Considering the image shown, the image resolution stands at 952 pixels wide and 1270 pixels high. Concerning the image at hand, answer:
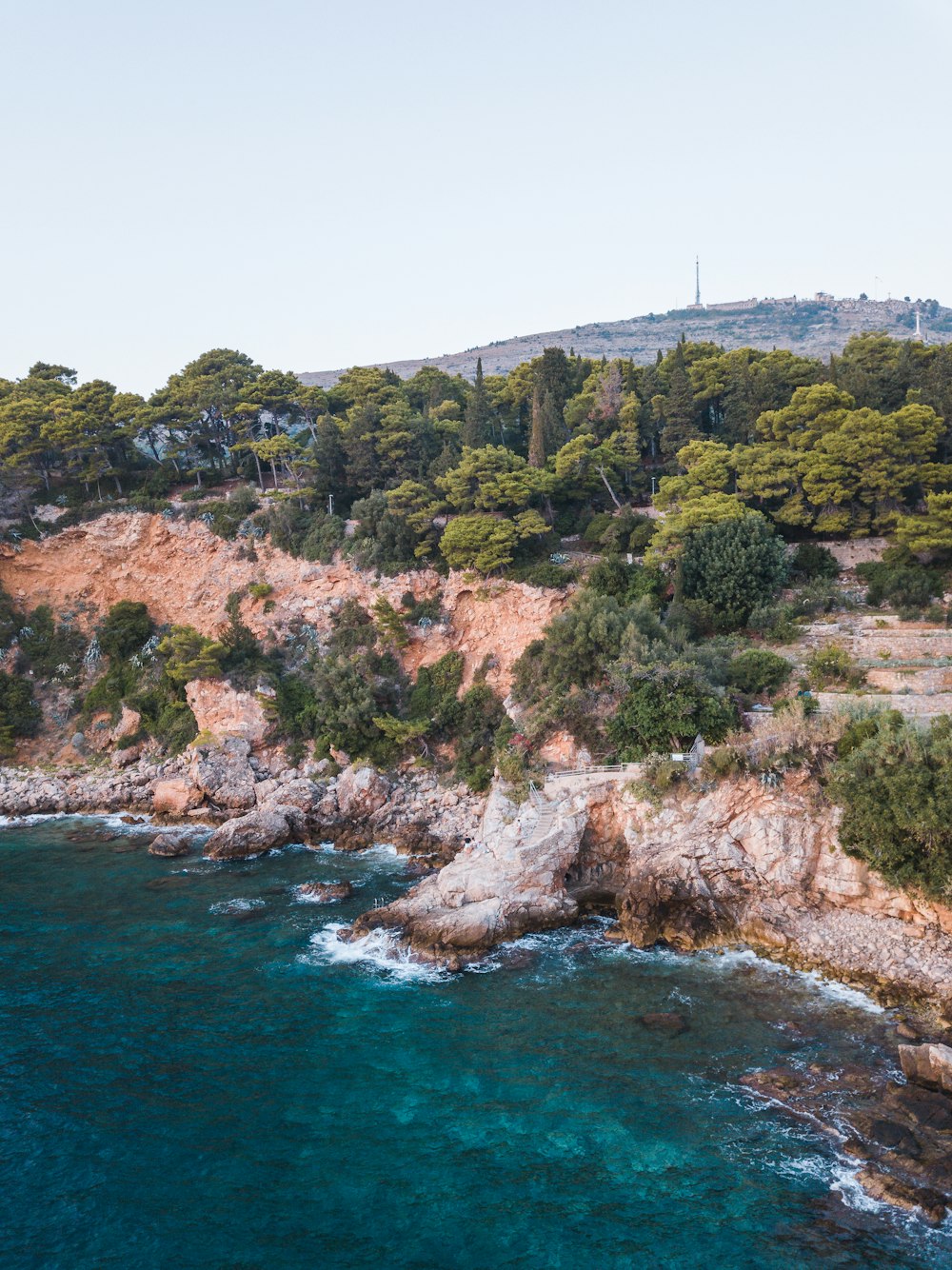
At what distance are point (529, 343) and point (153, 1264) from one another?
443ft

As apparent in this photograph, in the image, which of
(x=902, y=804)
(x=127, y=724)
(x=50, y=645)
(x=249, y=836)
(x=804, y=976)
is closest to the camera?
(x=902, y=804)

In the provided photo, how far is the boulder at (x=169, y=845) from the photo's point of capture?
2977 centimetres

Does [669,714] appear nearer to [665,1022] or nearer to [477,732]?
[665,1022]

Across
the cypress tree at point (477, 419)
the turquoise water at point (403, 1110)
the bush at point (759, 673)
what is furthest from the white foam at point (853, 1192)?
the cypress tree at point (477, 419)

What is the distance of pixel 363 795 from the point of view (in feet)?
105

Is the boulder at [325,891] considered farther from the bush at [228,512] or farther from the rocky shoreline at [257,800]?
the bush at [228,512]

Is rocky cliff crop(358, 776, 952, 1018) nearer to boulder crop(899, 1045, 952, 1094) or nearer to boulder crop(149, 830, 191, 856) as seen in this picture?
boulder crop(899, 1045, 952, 1094)

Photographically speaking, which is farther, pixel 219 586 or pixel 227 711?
pixel 219 586

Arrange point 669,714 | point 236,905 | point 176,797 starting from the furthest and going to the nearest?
1. point 176,797
2. point 669,714
3. point 236,905

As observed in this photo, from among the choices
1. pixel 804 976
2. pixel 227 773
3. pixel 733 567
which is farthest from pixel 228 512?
pixel 804 976

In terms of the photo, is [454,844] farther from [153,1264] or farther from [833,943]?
[153,1264]

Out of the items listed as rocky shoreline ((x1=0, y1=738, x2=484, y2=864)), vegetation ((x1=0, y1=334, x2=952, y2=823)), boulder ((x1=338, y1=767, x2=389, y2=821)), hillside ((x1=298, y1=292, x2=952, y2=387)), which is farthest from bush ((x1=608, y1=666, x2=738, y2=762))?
hillside ((x1=298, y1=292, x2=952, y2=387))

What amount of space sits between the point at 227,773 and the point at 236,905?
34.2ft

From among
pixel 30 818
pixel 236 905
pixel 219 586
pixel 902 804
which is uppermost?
pixel 219 586
